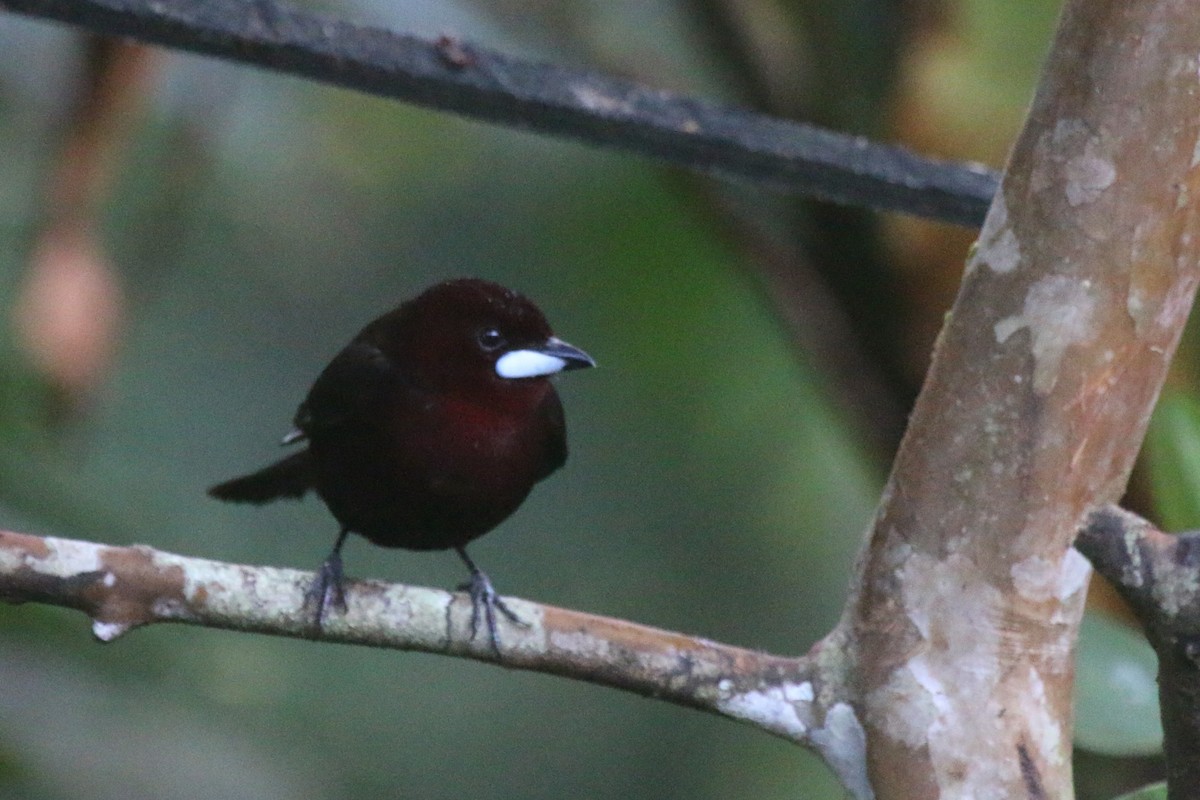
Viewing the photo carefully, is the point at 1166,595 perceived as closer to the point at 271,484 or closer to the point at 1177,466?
the point at 1177,466

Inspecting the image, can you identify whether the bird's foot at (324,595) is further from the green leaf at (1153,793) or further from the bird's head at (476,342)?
the green leaf at (1153,793)

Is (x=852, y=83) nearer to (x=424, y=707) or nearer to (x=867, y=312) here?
(x=867, y=312)

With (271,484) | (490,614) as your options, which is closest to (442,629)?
(490,614)

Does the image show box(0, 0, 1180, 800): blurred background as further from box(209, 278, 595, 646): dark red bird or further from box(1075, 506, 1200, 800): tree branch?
box(1075, 506, 1200, 800): tree branch

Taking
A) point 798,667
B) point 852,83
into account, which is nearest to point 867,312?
point 852,83

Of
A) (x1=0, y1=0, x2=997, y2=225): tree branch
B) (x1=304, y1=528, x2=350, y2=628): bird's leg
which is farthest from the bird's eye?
(x1=304, y1=528, x2=350, y2=628): bird's leg

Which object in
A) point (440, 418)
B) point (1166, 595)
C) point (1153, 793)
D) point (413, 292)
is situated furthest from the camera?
point (413, 292)
